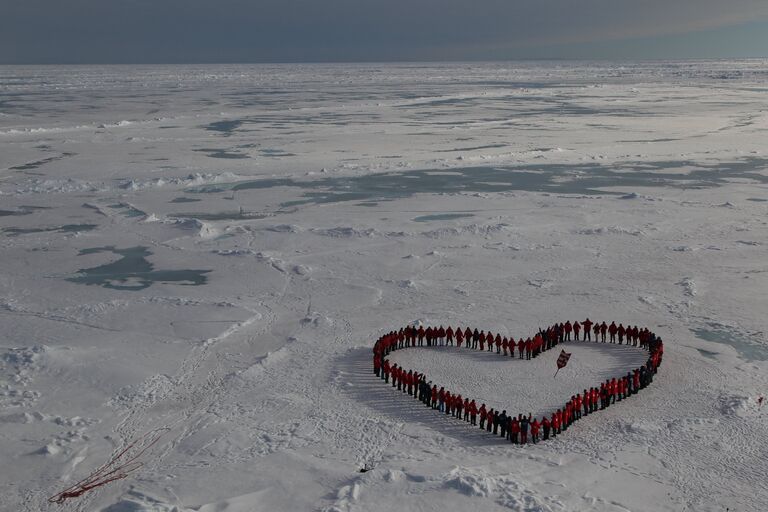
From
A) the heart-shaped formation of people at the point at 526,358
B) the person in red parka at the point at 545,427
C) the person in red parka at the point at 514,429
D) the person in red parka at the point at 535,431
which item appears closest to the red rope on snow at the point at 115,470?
the heart-shaped formation of people at the point at 526,358

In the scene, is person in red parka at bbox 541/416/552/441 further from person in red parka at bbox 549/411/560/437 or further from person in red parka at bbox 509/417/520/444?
person in red parka at bbox 509/417/520/444

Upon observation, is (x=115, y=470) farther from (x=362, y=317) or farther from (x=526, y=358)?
(x=526, y=358)

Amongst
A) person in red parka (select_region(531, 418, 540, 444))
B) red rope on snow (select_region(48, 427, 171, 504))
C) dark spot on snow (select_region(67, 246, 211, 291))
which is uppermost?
person in red parka (select_region(531, 418, 540, 444))

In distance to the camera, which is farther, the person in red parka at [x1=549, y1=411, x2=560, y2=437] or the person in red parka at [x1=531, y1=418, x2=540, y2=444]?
Result: the person in red parka at [x1=549, y1=411, x2=560, y2=437]

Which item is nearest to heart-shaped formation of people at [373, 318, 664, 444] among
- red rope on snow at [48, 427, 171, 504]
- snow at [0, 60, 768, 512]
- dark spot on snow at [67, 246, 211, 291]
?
snow at [0, 60, 768, 512]

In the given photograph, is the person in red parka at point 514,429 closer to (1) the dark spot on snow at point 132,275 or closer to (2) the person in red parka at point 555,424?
(2) the person in red parka at point 555,424

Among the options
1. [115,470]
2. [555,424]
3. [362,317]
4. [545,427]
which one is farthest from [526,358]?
[115,470]
